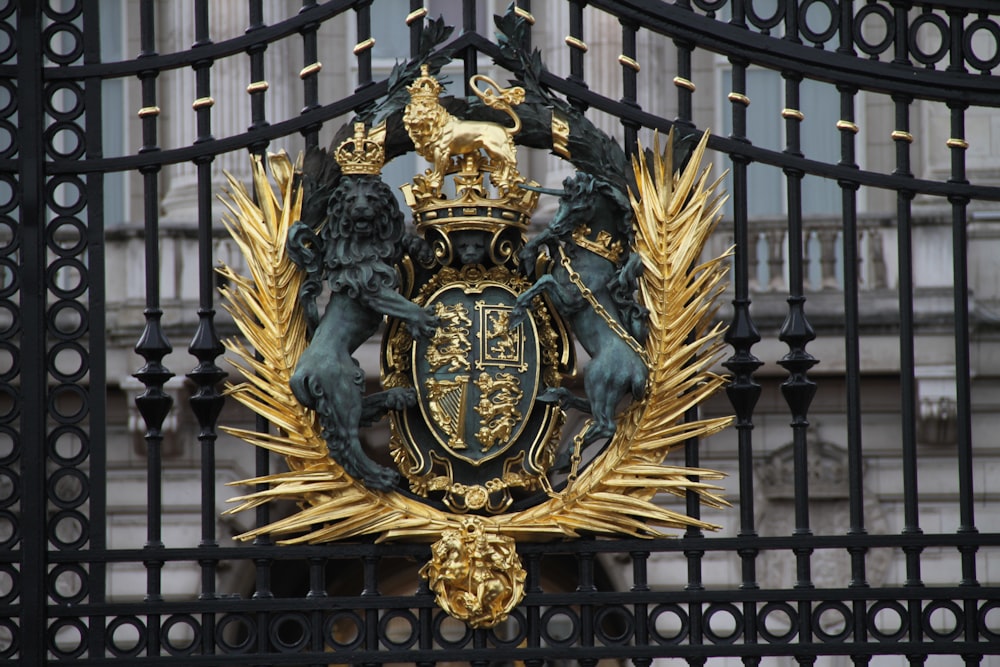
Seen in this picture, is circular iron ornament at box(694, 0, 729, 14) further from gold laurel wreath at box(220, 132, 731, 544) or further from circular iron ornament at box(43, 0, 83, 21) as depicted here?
circular iron ornament at box(43, 0, 83, 21)

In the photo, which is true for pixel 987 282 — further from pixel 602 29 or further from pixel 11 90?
pixel 11 90

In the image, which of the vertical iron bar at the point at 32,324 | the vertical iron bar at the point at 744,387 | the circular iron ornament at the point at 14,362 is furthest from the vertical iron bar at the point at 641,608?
the circular iron ornament at the point at 14,362

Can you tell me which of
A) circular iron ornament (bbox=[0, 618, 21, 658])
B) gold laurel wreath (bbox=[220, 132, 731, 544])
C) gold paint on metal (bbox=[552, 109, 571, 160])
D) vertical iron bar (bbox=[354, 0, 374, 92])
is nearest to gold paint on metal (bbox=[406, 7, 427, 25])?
vertical iron bar (bbox=[354, 0, 374, 92])

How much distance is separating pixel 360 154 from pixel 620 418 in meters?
1.50

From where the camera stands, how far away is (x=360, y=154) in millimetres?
6609

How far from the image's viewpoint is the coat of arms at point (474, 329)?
6.49 metres

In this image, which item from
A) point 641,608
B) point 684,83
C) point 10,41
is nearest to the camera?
point 641,608

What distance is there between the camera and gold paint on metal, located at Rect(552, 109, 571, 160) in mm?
6688

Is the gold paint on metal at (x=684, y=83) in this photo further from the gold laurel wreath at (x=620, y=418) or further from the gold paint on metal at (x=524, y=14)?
the gold paint on metal at (x=524, y=14)

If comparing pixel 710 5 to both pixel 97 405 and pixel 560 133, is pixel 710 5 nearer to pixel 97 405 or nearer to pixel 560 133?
pixel 560 133

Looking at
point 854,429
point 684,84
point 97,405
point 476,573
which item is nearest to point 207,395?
point 97,405

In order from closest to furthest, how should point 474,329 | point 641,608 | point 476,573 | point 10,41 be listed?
point 476,573 → point 474,329 → point 641,608 → point 10,41

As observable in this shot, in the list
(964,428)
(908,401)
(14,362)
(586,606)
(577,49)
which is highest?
(577,49)

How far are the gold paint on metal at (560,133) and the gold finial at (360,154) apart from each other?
715 millimetres
